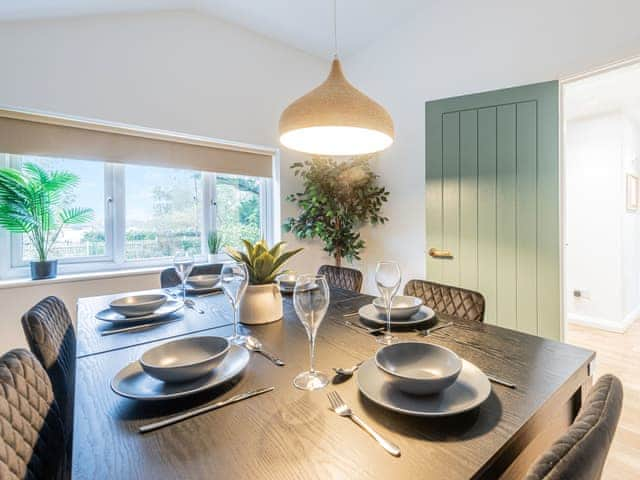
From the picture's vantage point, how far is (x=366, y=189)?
2953 millimetres

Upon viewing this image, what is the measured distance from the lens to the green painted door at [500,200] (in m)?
1.98

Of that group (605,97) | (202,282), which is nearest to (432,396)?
(202,282)

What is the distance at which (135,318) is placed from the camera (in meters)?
1.26

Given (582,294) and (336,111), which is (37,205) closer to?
(336,111)

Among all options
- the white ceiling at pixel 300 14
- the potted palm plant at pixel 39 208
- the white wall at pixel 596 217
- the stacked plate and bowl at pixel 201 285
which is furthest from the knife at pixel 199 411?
the white wall at pixel 596 217

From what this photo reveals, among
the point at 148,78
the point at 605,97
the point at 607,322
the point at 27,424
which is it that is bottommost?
the point at 607,322

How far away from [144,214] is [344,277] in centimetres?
172

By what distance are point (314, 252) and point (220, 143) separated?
1340mm

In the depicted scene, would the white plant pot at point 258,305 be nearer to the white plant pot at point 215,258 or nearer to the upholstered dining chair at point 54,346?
the upholstered dining chair at point 54,346

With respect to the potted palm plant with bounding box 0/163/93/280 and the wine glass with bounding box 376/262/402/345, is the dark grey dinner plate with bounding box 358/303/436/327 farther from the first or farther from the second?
the potted palm plant with bounding box 0/163/93/280

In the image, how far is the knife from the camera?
1.95ft

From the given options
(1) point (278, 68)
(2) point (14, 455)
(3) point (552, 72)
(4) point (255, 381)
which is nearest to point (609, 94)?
(3) point (552, 72)

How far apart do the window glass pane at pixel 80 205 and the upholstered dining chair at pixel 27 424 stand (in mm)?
1937

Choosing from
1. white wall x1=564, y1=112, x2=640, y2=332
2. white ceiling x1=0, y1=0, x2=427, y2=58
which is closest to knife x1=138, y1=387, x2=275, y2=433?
white ceiling x1=0, y1=0, x2=427, y2=58
